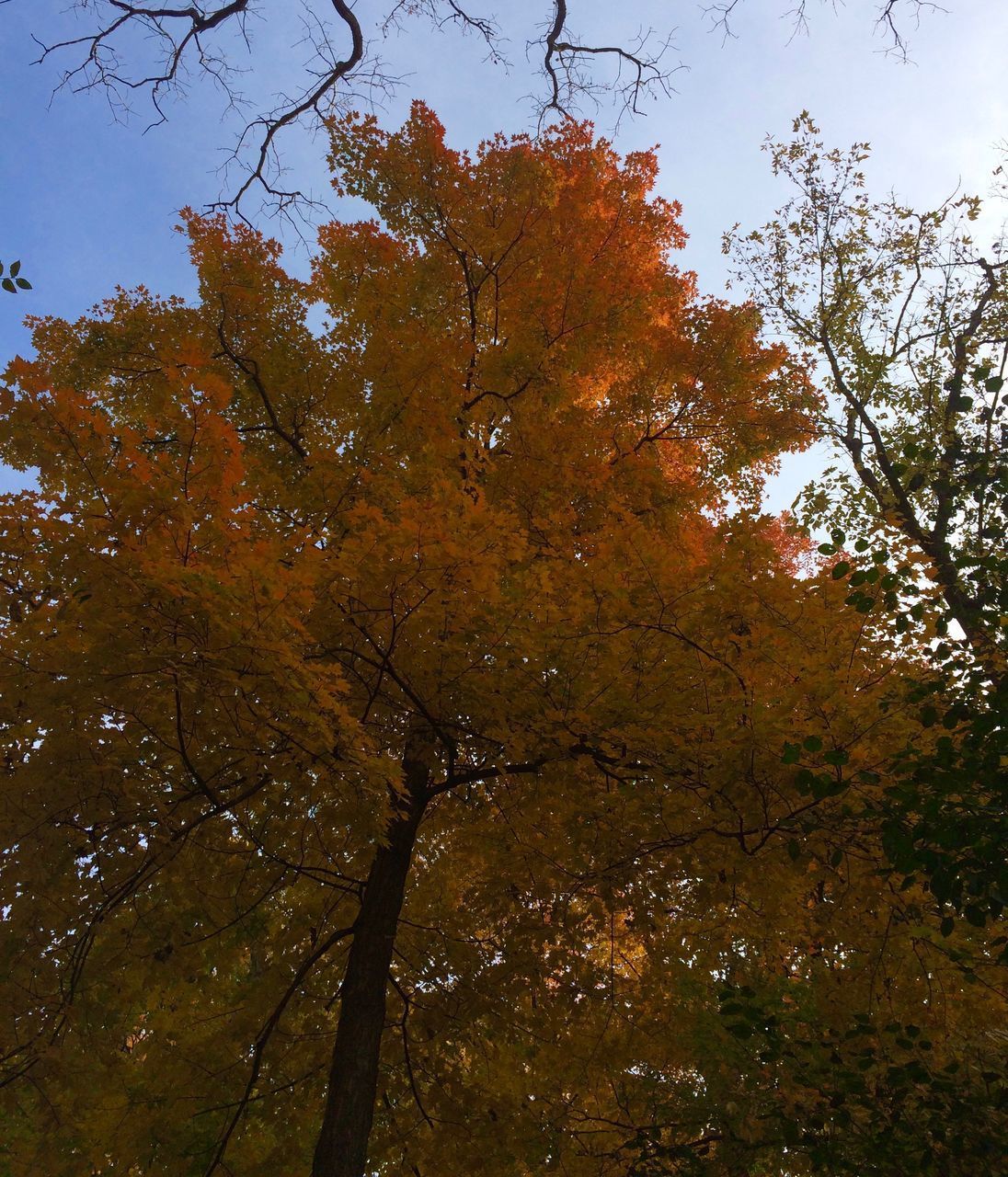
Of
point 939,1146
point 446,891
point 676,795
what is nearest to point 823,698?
point 676,795

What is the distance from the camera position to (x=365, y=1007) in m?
4.25

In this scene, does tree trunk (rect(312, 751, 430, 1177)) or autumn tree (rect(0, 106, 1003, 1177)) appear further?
tree trunk (rect(312, 751, 430, 1177))

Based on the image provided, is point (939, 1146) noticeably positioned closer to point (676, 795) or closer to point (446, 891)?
point (676, 795)

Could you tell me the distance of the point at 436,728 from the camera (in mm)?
4047

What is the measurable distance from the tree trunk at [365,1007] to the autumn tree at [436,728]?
21mm

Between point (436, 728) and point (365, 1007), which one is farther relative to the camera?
point (365, 1007)

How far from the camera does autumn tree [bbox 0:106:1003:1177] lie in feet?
10.00

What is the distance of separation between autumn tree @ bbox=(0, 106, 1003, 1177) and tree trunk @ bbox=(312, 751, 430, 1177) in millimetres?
21

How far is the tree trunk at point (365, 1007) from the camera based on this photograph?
3852 mm

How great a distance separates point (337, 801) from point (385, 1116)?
2.22m

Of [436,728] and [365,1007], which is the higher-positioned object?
[436,728]

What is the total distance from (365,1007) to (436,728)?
1.67 metres

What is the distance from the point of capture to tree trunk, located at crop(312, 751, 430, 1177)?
3852 millimetres

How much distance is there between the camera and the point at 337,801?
4281 mm
